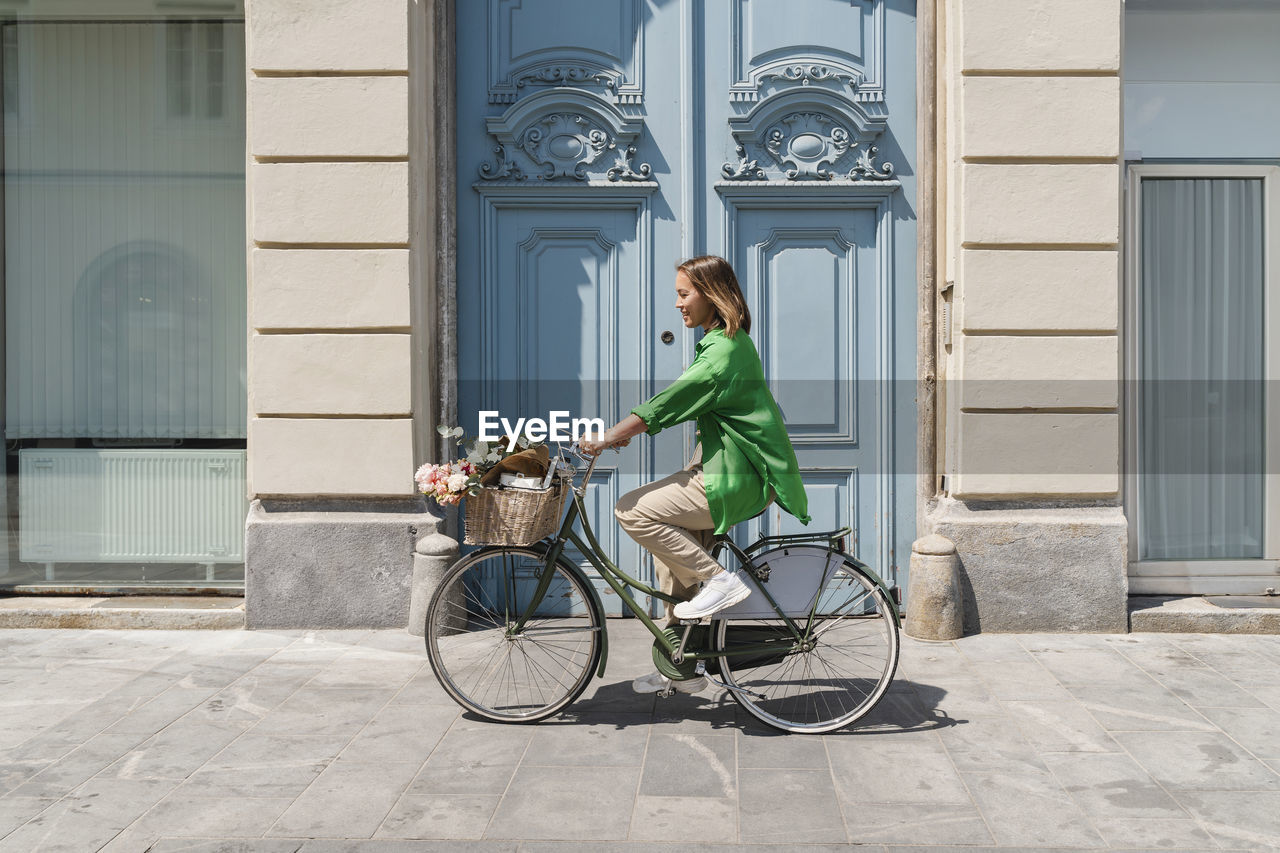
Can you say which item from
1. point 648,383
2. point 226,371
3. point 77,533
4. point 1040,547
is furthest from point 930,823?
point 77,533

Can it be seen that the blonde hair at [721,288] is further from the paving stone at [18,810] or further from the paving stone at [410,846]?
the paving stone at [18,810]

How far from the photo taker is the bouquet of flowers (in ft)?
14.2

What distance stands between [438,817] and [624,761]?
77 centimetres

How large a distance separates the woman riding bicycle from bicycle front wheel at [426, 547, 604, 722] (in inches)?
15.4

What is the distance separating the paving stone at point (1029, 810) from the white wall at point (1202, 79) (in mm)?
4138

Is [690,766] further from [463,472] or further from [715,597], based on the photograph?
[463,472]

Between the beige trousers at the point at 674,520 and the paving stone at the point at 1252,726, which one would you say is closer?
the paving stone at the point at 1252,726

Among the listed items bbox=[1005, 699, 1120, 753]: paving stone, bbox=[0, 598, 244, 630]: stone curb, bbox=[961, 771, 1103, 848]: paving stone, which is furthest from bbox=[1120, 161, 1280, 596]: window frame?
bbox=[0, 598, 244, 630]: stone curb

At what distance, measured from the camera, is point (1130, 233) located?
665cm

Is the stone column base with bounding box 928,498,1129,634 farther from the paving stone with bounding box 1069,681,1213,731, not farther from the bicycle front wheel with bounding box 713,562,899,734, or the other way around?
the bicycle front wheel with bounding box 713,562,899,734

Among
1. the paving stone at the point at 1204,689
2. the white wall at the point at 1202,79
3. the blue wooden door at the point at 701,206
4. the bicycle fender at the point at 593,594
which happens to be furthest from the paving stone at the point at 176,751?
the white wall at the point at 1202,79

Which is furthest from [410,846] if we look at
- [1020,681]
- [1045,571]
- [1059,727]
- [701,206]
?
[701,206]

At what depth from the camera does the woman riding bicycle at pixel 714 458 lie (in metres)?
4.33

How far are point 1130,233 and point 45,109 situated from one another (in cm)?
632
